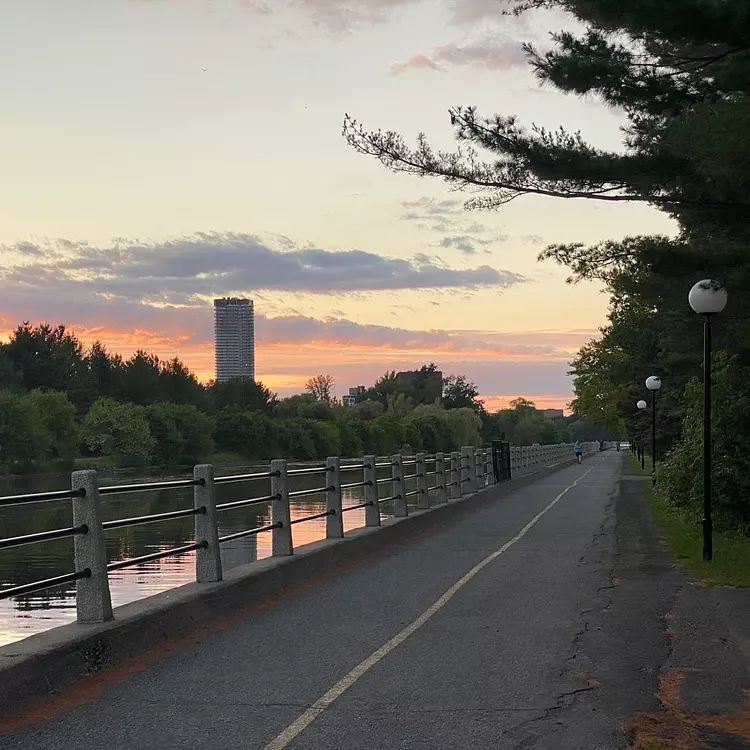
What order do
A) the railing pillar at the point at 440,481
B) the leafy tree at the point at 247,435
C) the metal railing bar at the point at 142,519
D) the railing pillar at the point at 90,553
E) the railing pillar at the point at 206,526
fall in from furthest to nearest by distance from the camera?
1. the leafy tree at the point at 247,435
2. the railing pillar at the point at 440,481
3. the railing pillar at the point at 206,526
4. the metal railing bar at the point at 142,519
5. the railing pillar at the point at 90,553

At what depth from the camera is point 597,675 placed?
812 centimetres

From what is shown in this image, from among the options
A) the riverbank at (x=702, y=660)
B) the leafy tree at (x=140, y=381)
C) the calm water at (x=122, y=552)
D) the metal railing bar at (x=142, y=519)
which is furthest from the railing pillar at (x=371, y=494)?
the leafy tree at (x=140, y=381)

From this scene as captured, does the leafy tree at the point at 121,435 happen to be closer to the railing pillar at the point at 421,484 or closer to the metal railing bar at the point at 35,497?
the railing pillar at the point at 421,484

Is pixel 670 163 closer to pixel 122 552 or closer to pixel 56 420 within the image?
pixel 122 552

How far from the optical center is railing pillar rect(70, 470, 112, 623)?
28.3 feet

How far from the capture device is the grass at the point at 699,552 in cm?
1392

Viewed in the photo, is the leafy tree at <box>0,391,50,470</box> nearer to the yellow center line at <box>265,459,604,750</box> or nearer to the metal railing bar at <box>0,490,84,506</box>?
the yellow center line at <box>265,459,604,750</box>

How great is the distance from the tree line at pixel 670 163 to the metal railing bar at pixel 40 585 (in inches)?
344

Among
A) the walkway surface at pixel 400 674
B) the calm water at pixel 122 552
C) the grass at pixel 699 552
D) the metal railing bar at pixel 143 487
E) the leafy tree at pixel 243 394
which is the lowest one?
the calm water at pixel 122 552

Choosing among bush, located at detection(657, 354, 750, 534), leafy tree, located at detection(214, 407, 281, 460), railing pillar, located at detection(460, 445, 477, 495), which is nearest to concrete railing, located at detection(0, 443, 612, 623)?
bush, located at detection(657, 354, 750, 534)

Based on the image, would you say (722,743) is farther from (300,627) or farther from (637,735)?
(300,627)

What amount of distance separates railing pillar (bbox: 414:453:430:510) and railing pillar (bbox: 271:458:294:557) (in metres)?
9.20

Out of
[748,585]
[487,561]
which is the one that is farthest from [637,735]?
[487,561]

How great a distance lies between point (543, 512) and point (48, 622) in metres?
14.6
